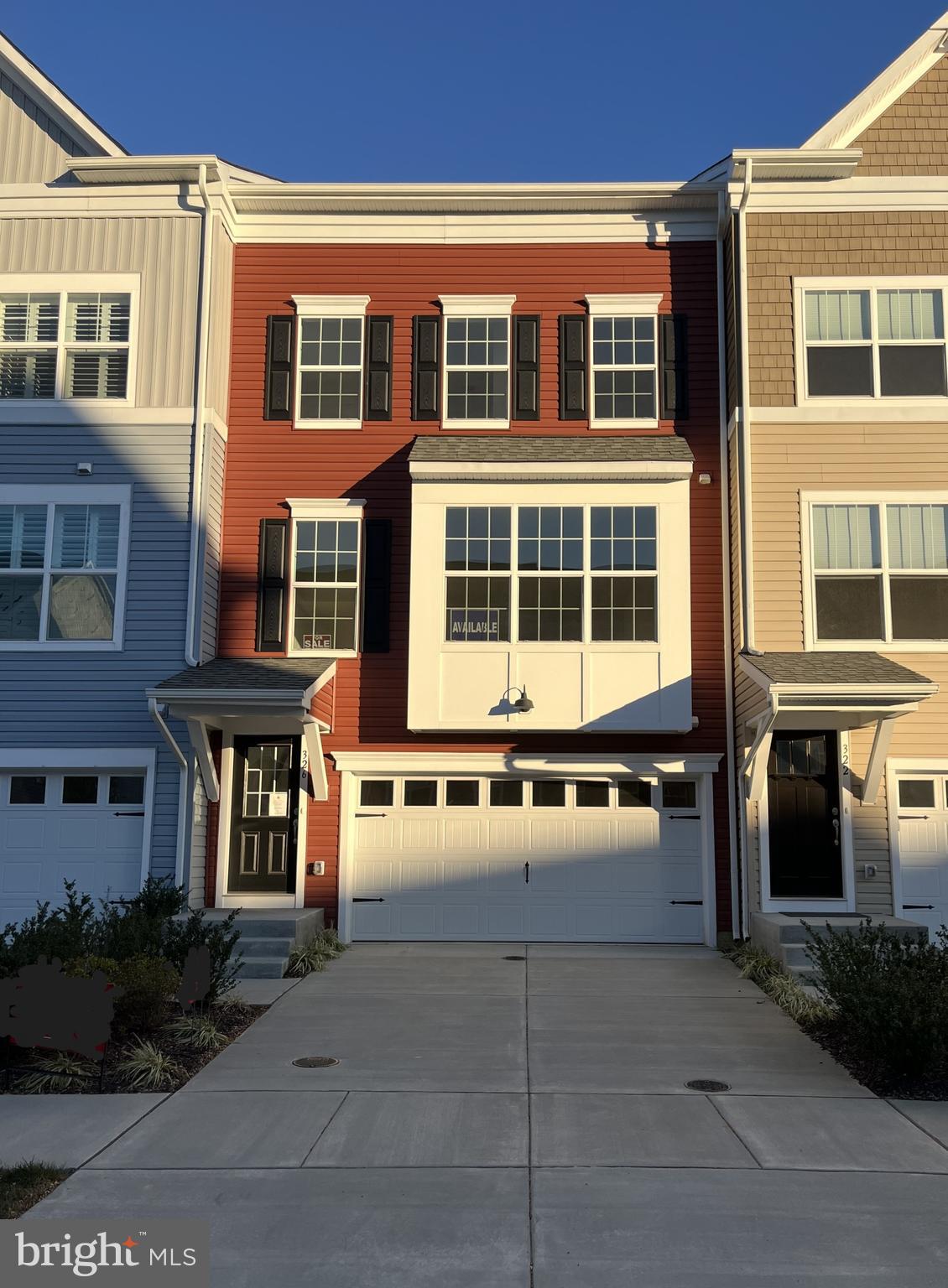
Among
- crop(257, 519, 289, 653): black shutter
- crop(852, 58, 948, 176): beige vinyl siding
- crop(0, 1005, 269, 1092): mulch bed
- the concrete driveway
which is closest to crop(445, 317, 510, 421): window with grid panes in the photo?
crop(257, 519, 289, 653): black shutter

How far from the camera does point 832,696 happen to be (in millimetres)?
11883

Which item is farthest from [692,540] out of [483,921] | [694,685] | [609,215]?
[483,921]

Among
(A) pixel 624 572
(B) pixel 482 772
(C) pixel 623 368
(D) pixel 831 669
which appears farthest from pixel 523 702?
(C) pixel 623 368

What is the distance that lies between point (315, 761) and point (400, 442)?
Answer: 438 cm

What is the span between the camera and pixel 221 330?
1484 centimetres

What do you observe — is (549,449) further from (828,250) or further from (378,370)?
(828,250)

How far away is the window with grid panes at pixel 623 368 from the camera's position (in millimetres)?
14828

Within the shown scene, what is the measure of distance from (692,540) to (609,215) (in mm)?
4590

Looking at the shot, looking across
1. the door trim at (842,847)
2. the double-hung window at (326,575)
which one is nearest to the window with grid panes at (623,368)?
the double-hung window at (326,575)

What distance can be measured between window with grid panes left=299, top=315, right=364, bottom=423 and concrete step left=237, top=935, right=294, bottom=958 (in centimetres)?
680

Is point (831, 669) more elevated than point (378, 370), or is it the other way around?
point (378, 370)

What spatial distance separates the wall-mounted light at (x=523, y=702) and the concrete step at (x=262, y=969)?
13.2ft

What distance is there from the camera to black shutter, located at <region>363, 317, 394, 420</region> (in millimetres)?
14898

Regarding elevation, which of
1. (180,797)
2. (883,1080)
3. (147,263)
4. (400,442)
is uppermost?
(147,263)
